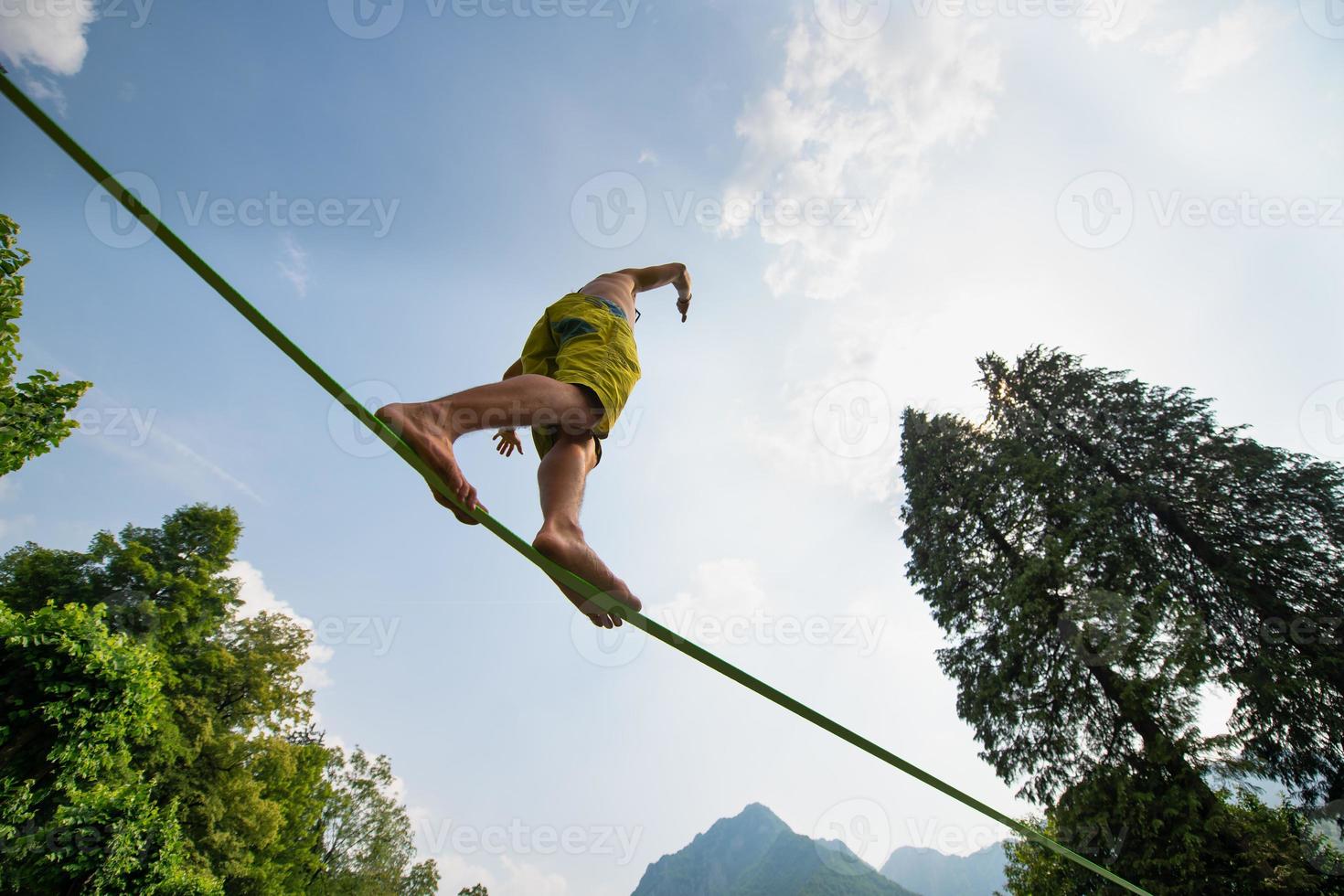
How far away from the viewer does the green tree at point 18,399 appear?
4.91 meters

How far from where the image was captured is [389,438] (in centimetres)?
144

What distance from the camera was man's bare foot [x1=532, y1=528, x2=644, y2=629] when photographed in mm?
1724

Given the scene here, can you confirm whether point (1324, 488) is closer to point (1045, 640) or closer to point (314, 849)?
point (1045, 640)

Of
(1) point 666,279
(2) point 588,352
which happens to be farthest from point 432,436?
(1) point 666,279

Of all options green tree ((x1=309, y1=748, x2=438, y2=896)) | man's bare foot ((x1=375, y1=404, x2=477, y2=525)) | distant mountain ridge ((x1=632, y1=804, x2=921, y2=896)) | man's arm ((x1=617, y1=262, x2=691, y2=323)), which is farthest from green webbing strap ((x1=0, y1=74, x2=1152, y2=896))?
distant mountain ridge ((x1=632, y1=804, x2=921, y2=896))

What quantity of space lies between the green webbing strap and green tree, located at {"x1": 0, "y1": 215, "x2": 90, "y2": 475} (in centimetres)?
566

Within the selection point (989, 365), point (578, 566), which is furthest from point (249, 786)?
point (989, 365)

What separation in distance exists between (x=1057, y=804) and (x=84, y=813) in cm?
1522

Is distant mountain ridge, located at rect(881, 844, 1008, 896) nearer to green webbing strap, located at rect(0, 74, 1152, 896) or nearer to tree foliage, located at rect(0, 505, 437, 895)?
tree foliage, located at rect(0, 505, 437, 895)

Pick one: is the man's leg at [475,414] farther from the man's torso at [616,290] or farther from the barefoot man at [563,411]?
the man's torso at [616,290]

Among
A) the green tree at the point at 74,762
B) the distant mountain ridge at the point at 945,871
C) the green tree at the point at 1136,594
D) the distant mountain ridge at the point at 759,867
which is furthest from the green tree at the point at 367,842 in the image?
the distant mountain ridge at the point at 945,871

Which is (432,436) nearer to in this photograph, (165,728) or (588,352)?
(588,352)

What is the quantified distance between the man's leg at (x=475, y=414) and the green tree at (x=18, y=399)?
6.05 meters

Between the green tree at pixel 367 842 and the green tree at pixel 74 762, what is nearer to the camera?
the green tree at pixel 74 762
